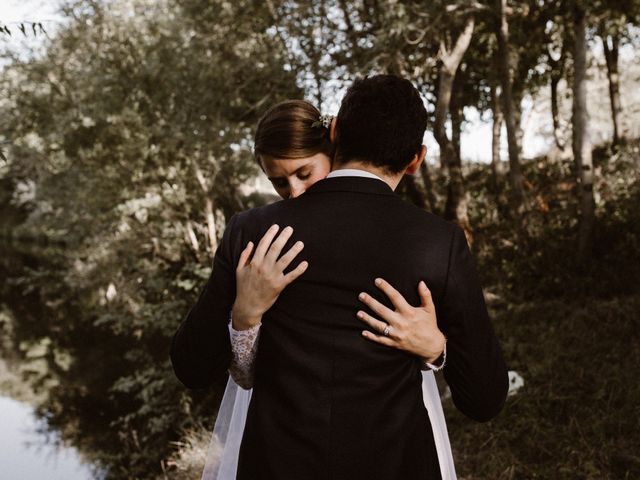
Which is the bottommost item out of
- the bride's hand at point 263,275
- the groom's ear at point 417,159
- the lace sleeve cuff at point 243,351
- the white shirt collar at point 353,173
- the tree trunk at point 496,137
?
the lace sleeve cuff at point 243,351

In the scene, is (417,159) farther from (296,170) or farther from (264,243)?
(296,170)

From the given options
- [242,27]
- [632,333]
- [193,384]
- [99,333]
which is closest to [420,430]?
[193,384]

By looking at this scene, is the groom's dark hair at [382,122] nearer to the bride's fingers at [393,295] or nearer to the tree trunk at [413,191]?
the bride's fingers at [393,295]

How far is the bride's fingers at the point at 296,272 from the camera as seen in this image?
5.00ft

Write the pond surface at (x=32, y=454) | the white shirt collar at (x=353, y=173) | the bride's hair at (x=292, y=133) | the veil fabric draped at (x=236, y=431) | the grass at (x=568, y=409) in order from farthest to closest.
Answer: the pond surface at (x=32, y=454) → the grass at (x=568, y=409) → the bride's hair at (x=292, y=133) → the veil fabric draped at (x=236, y=431) → the white shirt collar at (x=353, y=173)

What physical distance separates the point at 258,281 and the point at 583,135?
828cm

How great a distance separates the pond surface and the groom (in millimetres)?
9052

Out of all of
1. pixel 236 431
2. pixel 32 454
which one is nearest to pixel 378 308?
pixel 236 431

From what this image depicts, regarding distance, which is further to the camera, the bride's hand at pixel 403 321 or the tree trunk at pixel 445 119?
the tree trunk at pixel 445 119

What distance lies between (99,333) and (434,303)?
54.3 feet

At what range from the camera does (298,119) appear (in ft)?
7.62

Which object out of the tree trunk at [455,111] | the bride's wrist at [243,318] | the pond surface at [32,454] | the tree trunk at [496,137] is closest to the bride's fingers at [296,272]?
the bride's wrist at [243,318]

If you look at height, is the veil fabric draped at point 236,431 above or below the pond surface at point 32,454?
above

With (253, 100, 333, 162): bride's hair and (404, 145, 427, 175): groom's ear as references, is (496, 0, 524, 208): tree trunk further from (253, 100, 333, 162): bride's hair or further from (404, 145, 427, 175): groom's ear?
(404, 145, 427, 175): groom's ear
